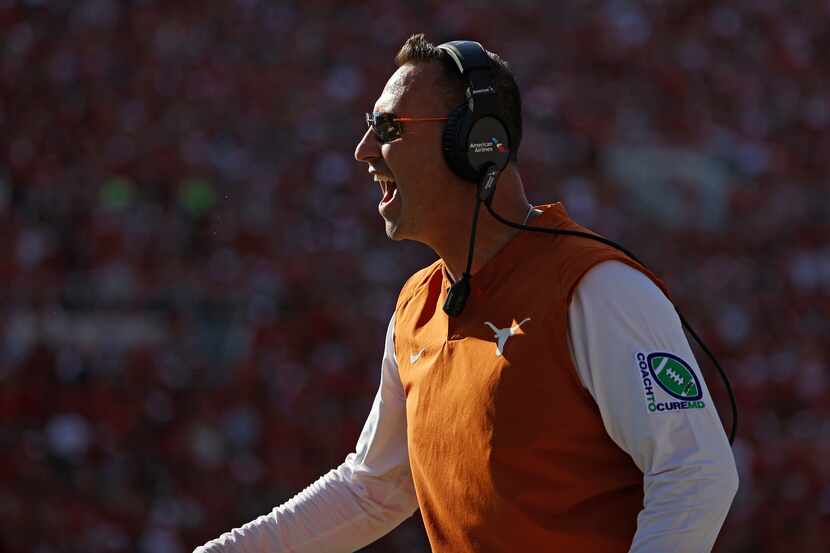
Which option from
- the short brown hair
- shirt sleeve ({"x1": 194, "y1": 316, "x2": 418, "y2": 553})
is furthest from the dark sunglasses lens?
shirt sleeve ({"x1": 194, "y1": 316, "x2": 418, "y2": 553})

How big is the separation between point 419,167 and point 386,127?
93 mm

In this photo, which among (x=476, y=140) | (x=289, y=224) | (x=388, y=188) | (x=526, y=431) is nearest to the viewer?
(x=526, y=431)

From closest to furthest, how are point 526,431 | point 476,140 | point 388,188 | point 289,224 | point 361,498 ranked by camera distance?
point 526,431 → point 476,140 → point 388,188 → point 361,498 → point 289,224

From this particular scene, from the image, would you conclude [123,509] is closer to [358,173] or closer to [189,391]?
[189,391]

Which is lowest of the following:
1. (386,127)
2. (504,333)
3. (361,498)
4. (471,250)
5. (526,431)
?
(361,498)

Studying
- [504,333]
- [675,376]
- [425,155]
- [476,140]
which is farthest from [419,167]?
[675,376]

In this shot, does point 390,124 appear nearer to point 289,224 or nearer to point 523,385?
point 523,385

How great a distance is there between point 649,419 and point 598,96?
10243 millimetres

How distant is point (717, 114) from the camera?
12.0 meters

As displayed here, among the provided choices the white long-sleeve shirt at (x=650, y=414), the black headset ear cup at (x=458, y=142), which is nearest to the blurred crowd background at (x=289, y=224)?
the black headset ear cup at (x=458, y=142)

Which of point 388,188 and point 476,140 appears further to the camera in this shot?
point 388,188

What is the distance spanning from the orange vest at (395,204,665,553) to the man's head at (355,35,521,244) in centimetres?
16

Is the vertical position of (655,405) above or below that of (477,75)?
below

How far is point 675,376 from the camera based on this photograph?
1.85 metres
